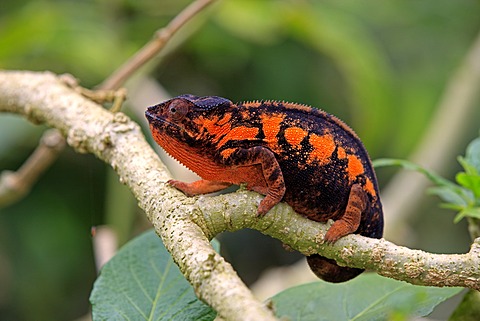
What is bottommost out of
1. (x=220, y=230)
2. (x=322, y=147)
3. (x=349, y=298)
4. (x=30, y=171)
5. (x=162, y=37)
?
(x=30, y=171)

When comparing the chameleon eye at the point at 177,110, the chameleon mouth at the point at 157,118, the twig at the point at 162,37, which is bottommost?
the chameleon mouth at the point at 157,118

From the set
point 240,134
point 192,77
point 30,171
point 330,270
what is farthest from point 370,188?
point 192,77

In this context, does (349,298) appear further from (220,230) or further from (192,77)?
(192,77)

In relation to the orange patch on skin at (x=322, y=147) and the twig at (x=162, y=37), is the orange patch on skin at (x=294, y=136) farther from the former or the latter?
the twig at (x=162, y=37)

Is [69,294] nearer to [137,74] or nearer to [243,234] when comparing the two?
[243,234]

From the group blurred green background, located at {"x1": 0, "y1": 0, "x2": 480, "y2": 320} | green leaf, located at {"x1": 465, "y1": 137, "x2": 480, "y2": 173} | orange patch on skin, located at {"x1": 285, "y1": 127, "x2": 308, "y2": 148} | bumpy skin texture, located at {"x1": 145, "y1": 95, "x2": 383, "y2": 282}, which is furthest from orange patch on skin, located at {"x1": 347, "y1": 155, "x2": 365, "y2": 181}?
blurred green background, located at {"x1": 0, "y1": 0, "x2": 480, "y2": 320}

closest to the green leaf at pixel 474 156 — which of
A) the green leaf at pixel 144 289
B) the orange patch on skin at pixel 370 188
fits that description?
the orange patch on skin at pixel 370 188
